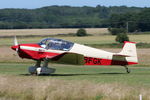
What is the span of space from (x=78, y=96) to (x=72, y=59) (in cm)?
894

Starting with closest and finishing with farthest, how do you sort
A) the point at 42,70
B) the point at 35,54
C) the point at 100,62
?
1. the point at 42,70
2. the point at 35,54
3. the point at 100,62

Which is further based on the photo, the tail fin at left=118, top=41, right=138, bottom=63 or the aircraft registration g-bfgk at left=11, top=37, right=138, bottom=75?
the tail fin at left=118, top=41, right=138, bottom=63

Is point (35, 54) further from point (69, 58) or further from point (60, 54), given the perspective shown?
point (69, 58)

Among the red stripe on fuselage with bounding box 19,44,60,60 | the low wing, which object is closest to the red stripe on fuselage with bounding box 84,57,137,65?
the low wing

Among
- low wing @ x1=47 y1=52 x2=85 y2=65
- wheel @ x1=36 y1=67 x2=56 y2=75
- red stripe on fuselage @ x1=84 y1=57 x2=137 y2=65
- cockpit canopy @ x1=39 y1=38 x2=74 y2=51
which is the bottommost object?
wheel @ x1=36 y1=67 x2=56 y2=75

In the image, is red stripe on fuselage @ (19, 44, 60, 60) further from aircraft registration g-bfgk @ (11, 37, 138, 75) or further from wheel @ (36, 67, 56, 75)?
wheel @ (36, 67, 56, 75)

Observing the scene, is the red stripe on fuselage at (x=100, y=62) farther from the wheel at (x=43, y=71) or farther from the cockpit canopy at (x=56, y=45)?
the wheel at (x=43, y=71)

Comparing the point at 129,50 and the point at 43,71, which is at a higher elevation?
the point at 129,50

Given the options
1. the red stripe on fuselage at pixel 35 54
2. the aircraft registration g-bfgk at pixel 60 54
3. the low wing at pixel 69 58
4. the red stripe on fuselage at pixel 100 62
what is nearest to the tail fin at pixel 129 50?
the aircraft registration g-bfgk at pixel 60 54

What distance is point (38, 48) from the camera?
90.0 ft

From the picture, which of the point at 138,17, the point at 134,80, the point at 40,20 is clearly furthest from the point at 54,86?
the point at 40,20

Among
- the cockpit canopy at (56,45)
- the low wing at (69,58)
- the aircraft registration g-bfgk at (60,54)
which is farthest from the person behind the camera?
the cockpit canopy at (56,45)

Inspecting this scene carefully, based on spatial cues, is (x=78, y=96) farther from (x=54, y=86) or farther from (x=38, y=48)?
(x=38, y=48)

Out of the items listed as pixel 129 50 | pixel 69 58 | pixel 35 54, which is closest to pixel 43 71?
pixel 35 54
